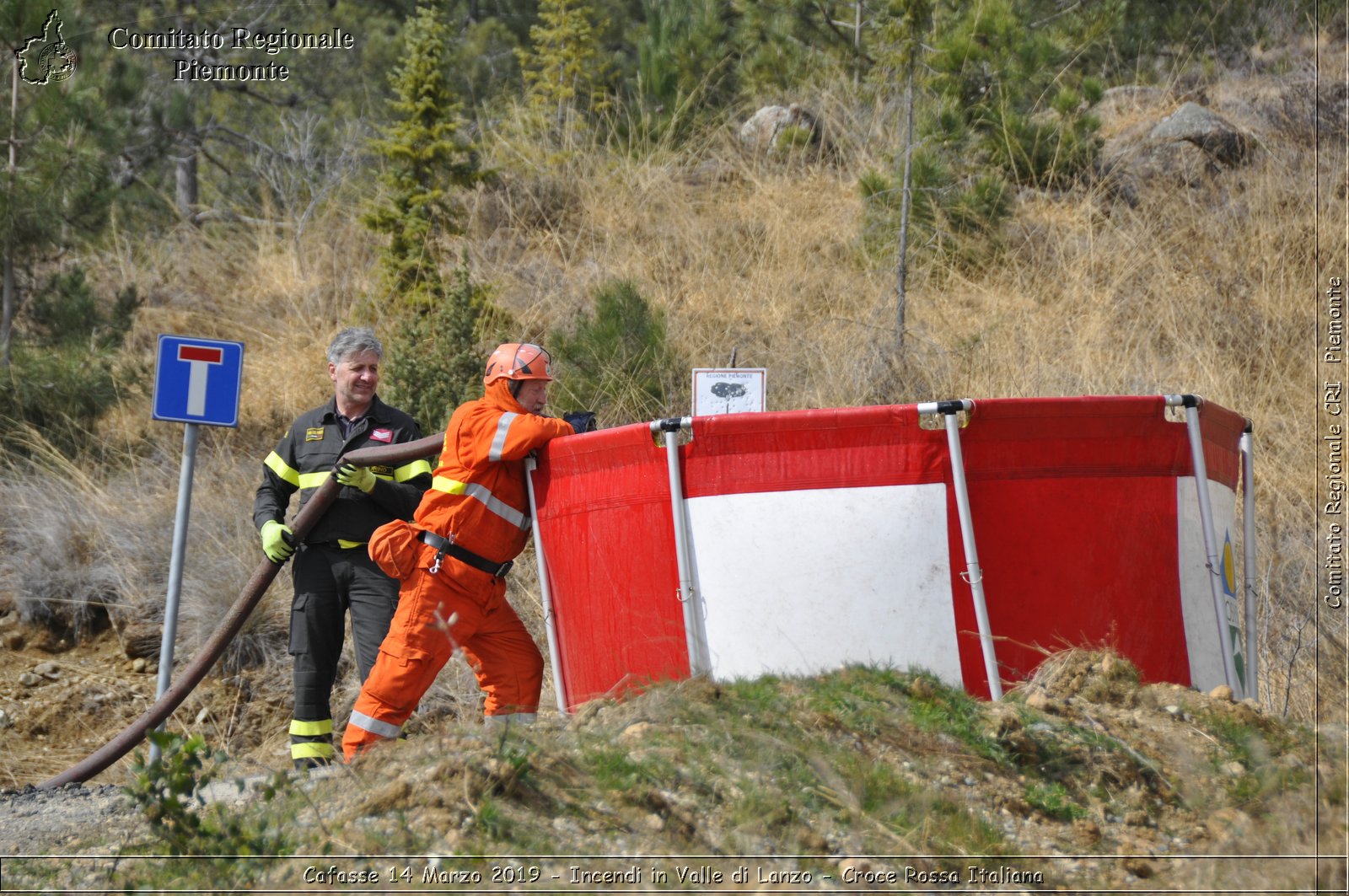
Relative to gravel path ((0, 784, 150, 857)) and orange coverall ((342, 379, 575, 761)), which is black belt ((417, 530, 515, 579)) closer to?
orange coverall ((342, 379, 575, 761))

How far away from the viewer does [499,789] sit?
3846 millimetres

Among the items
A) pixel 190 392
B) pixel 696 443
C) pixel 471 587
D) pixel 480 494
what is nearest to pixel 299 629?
pixel 471 587

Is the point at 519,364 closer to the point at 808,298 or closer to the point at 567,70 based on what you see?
the point at 808,298

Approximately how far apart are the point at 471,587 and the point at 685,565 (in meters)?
0.87

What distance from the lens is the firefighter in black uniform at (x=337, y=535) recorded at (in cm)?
538

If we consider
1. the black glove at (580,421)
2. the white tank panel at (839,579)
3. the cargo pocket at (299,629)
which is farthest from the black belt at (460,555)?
the white tank panel at (839,579)

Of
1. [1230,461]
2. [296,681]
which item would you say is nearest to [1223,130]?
[1230,461]

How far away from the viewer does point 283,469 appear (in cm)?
561

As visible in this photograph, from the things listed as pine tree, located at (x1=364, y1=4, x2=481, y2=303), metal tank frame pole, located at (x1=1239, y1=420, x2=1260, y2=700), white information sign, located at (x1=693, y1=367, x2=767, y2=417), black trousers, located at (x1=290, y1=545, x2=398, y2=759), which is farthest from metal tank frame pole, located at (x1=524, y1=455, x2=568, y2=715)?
pine tree, located at (x1=364, y1=4, x2=481, y2=303)

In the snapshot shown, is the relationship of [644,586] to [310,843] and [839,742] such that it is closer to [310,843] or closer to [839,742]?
[839,742]

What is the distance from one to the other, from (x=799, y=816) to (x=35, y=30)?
9196mm

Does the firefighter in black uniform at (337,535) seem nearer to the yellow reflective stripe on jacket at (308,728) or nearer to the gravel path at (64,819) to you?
the yellow reflective stripe on jacket at (308,728)

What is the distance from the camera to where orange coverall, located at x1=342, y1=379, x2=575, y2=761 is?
15.9 ft

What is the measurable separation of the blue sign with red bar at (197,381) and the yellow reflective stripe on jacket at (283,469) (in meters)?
0.87
